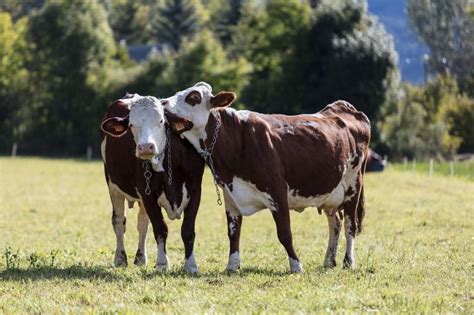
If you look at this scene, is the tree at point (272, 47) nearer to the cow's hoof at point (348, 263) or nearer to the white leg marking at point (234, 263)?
the cow's hoof at point (348, 263)

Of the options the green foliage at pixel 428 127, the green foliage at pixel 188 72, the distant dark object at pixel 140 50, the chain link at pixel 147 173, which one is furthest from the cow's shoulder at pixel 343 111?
the distant dark object at pixel 140 50

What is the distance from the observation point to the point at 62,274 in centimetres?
1038

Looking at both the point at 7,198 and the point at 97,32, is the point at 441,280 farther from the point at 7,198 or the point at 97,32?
the point at 97,32

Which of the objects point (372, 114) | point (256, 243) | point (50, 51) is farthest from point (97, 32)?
point (256, 243)

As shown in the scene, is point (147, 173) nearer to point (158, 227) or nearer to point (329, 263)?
point (158, 227)

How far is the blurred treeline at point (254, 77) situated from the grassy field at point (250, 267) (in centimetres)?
A: 2820

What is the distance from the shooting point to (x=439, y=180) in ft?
107

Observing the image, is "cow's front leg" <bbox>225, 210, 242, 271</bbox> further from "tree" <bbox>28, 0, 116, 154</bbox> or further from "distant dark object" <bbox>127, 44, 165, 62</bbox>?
"distant dark object" <bbox>127, 44, 165, 62</bbox>

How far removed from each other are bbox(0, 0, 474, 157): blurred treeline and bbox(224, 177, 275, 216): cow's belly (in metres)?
41.1

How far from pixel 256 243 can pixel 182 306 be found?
24.5ft

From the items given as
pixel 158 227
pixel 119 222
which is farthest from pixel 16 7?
pixel 158 227

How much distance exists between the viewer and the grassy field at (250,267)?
8.34m

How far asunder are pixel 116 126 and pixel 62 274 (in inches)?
74.5

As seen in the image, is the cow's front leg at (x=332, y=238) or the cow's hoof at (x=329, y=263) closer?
the cow's hoof at (x=329, y=263)
